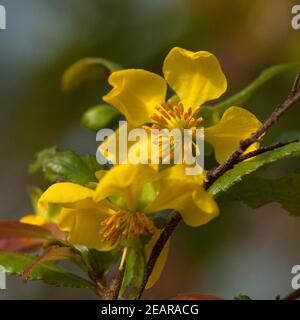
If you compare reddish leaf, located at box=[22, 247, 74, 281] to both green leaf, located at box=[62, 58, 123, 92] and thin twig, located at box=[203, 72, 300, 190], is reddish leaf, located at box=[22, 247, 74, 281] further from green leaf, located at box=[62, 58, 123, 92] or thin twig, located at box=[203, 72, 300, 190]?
green leaf, located at box=[62, 58, 123, 92]

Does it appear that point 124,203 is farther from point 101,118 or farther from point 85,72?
point 85,72

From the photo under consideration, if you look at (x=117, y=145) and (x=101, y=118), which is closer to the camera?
(x=117, y=145)

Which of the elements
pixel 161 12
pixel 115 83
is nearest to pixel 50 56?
pixel 161 12

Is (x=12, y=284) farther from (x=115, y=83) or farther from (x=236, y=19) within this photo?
(x=115, y=83)

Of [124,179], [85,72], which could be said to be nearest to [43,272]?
[124,179]

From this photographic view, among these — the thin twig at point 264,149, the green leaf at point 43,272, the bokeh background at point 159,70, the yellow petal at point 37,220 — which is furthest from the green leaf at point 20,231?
the bokeh background at point 159,70
